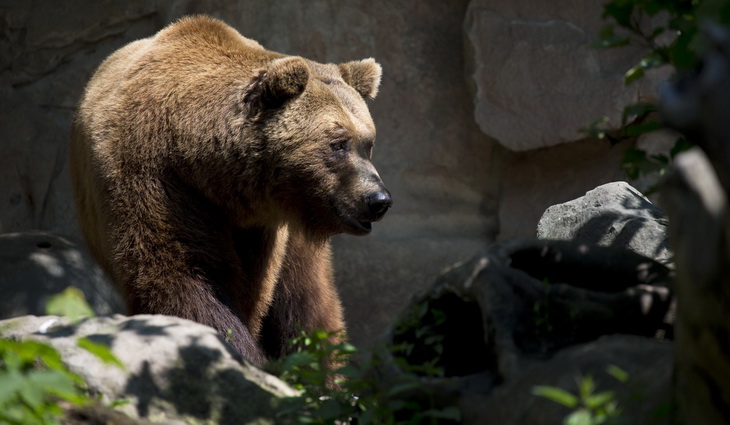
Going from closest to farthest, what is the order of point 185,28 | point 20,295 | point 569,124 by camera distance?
point 185,28 < point 20,295 < point 569,124

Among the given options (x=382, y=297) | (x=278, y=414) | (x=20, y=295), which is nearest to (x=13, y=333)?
(x=278, y=414)

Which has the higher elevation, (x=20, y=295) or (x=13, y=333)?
(x=13, y=333)

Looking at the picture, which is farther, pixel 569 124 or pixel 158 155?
pixel 569 124

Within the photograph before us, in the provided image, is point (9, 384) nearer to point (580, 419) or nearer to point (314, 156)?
point (580, 419)

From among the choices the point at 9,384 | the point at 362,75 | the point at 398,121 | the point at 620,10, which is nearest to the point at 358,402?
the point at 9,384

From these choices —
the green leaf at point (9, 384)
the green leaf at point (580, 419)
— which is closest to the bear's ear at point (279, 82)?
the green leaf at point (9, 384)

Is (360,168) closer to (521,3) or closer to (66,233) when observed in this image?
(521,3)

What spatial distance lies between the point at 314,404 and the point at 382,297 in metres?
5.97

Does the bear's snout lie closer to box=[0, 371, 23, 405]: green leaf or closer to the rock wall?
the rock wall

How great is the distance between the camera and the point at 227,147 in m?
6.27

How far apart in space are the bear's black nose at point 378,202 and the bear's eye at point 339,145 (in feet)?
1.25

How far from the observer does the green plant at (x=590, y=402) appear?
8.35ft

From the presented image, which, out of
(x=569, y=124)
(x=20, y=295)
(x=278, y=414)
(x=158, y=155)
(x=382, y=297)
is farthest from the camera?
(x=382, y=297)

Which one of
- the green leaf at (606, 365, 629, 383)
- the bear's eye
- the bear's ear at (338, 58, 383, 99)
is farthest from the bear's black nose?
the green leaf at (606, 365, 629, 383)
